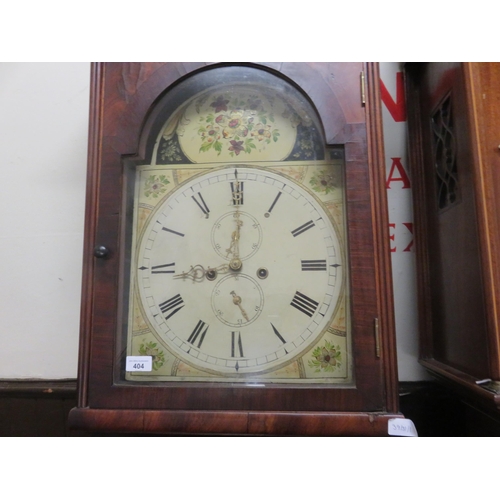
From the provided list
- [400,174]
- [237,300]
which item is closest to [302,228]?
[237,300]

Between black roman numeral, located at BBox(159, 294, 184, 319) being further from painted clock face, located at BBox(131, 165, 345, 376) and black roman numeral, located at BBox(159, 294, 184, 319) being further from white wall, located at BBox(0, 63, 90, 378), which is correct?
white wall, located at BBox(0, 63, 90, 378)

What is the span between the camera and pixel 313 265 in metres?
0.73

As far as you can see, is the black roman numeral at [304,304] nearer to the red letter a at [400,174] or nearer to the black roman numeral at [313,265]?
the black roman numeral at [313,265]

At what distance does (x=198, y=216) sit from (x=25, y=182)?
1.91ft

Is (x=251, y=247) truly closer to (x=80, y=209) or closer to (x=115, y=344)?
(x=115, y=344)

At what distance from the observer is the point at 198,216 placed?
0.77 metres

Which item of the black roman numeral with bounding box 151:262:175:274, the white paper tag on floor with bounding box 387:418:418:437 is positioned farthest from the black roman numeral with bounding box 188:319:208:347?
the white paper tag on floor with bounding box 387:418:418:437

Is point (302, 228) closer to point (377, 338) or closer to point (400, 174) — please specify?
point (377, 338)

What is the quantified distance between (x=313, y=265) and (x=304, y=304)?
0.07 m

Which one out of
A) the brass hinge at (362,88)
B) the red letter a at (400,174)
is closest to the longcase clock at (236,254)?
the brass hinge at (362,88)

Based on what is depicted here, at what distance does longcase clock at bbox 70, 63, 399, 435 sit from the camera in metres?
0.67

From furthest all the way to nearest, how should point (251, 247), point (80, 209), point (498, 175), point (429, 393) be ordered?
point (80, 209) → point (429, 393) → point (251, 247) → point (498, 175)

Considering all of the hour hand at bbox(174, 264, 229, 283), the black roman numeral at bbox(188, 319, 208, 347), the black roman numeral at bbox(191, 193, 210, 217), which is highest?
the black roman numeral at bbox(191, 193, 210, 217)
